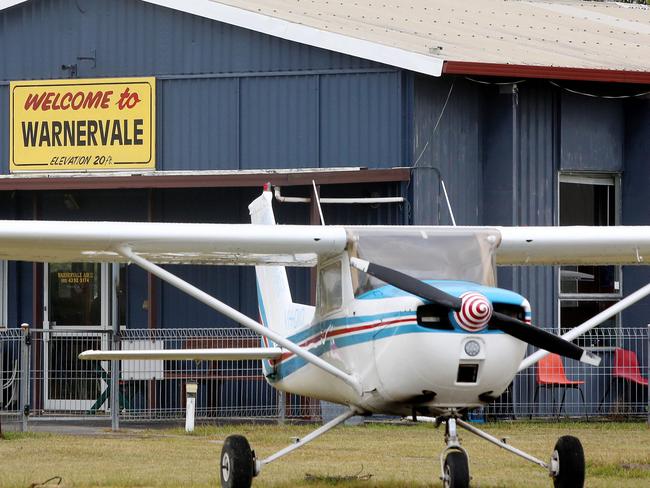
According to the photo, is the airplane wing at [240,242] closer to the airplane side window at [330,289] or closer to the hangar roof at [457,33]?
the airplane side window at [330,289]

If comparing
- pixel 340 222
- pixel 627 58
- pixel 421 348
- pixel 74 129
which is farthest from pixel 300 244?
pixel 627 58

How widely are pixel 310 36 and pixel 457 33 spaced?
297cm

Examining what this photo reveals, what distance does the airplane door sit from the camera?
1814cm

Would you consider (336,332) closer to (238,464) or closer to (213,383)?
(238,464)

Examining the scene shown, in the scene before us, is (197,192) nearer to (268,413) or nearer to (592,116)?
(268,413)

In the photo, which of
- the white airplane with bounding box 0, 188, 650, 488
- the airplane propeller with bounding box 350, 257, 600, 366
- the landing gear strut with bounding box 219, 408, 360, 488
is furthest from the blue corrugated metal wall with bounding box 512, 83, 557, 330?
the landing gear strut with bounding box 219, 408, 360, 488

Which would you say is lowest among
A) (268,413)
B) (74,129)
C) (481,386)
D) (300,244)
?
(268,413)

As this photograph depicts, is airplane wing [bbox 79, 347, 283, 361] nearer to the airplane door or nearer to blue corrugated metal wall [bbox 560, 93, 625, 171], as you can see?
the airplane door

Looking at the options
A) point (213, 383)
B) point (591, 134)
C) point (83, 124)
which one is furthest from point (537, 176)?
point (83, 124)

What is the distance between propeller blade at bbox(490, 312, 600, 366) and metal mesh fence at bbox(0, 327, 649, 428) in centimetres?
692

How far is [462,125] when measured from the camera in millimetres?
18000

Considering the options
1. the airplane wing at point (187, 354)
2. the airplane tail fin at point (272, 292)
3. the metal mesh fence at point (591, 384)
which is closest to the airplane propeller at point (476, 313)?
the airplane wing at point (187, 354)

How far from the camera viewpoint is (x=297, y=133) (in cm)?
1803

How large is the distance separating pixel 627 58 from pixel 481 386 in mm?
10850
